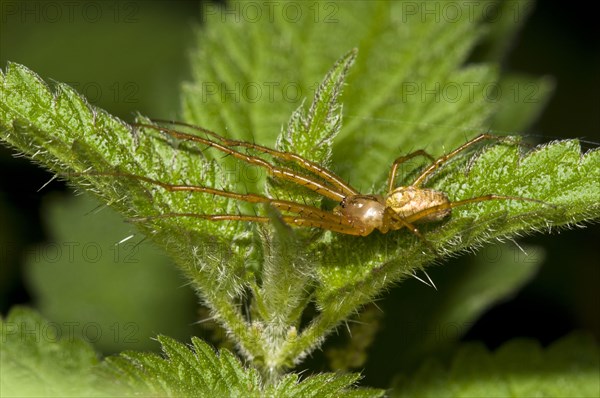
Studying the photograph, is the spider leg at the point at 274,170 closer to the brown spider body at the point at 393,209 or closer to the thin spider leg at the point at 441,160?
the brown spider body at the point at 393,209

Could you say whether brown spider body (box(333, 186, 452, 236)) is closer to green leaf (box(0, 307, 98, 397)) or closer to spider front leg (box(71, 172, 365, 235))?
spider front leg (box(71, 172, 365, 235))

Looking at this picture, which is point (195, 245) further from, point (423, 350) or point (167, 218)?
point (423, 350)

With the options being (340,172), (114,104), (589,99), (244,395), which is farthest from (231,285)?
(589,99)

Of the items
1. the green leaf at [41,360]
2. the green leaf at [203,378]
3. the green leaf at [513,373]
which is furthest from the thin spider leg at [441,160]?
the green leaf at [41,360]

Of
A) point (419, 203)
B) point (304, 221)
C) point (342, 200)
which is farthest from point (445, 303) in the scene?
point (304, 221)

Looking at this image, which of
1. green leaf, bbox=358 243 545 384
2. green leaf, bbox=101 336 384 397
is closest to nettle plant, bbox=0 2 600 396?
green leaf, bbox=101 336 384 397
